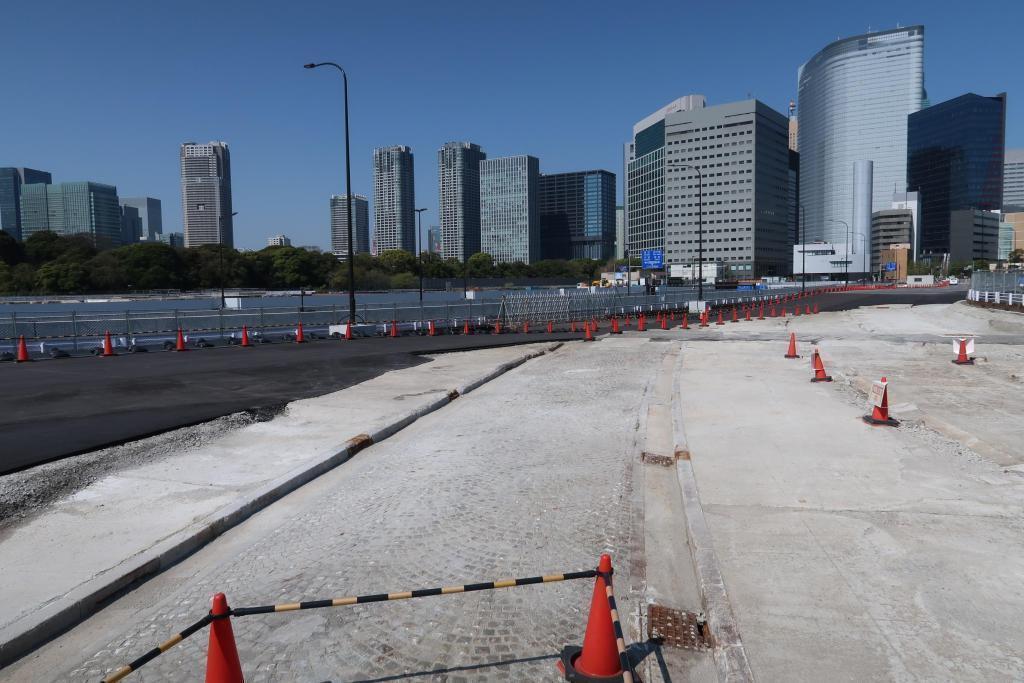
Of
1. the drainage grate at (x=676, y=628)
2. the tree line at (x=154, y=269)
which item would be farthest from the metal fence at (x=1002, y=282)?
the tree line at (x=154, y=269)

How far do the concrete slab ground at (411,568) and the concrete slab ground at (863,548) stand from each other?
2.82 feet

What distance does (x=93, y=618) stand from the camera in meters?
4.80

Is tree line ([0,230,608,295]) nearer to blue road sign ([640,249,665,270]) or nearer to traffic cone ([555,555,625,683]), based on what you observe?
blue road sign ([640,249,665,270])

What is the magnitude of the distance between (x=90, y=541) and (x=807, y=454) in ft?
26.6

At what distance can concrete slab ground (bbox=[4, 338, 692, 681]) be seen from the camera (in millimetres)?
4195

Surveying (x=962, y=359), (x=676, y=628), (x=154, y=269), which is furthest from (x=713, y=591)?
(x=154, y=269)

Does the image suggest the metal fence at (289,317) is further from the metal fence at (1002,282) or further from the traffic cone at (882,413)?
the metal fence at (1002,282)

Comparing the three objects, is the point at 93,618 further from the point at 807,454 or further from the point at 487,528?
the point at 807,454

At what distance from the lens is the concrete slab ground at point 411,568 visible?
420 centimetres

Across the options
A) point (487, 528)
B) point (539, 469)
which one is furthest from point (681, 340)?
point (487, 528)

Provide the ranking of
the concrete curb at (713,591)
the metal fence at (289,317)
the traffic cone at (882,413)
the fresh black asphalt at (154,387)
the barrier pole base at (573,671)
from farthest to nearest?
the metal fence at (289,317) → the traffic cone at (882,413) → the fresh black asphalt at (154,387) → the concrete curb at (713,591) → the barrier pole base at (573,671)

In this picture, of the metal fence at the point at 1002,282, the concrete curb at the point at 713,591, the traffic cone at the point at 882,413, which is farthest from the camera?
the metal fence at the point at 1002,282

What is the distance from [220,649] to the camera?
3.44 meters

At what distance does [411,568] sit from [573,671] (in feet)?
6.37
